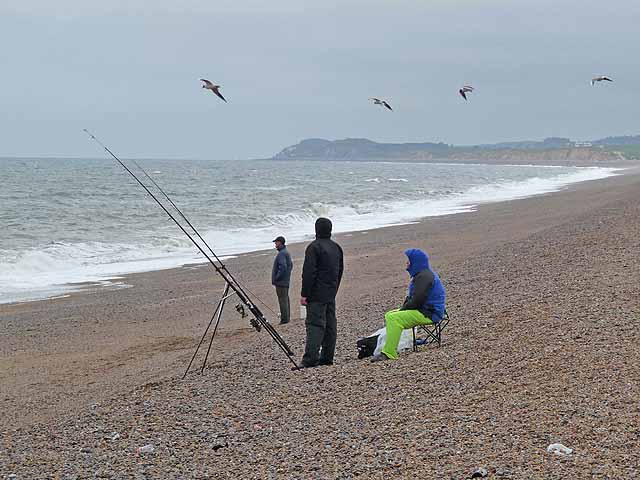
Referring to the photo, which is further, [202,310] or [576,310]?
[202,310]

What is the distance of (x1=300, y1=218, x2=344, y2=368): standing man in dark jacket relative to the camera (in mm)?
7938

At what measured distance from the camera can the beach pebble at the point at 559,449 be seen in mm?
4664

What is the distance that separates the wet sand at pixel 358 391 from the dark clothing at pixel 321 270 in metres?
0.71

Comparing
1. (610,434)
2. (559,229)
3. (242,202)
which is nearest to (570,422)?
(610,434)

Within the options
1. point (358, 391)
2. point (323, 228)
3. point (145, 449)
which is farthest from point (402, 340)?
point (145, 449)

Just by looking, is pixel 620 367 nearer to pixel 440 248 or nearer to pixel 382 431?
pixel 382 431

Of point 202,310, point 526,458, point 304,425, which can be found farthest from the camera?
point 202,310

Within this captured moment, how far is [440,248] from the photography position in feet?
62.0

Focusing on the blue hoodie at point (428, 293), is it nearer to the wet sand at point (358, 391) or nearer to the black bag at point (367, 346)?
the wet sand at point (358, 391)

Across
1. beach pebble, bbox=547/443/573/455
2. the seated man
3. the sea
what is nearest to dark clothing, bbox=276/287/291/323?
the seated man

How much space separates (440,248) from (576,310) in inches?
424

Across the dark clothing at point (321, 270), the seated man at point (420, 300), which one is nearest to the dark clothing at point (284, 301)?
the dark clothing at point (321, 270)

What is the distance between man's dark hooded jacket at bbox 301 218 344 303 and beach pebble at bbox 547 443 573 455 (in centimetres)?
349

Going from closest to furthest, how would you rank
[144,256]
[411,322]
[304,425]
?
1. [304,425]
2. [411,322]
3. [144,256]
